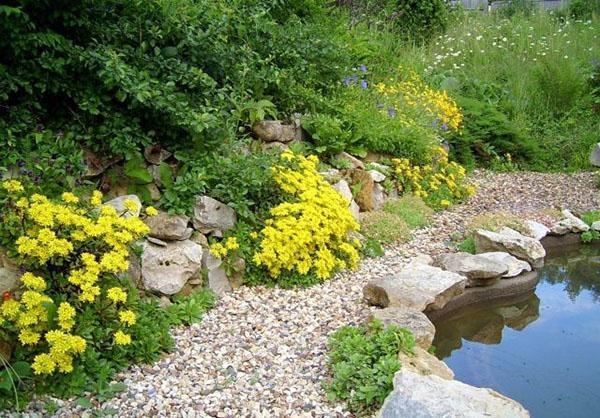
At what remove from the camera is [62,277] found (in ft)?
12.1

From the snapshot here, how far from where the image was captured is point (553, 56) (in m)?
10.8

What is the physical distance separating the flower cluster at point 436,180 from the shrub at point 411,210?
7.6 inches

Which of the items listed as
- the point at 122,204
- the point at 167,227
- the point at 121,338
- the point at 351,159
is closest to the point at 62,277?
the point at 121,338

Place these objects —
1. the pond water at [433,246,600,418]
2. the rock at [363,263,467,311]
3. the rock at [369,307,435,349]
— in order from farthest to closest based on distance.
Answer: the rock at [363,263,467,311]
the pond water at [433,246,600,418]
the rock at [369,307,435,349]

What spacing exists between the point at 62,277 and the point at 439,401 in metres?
2.19

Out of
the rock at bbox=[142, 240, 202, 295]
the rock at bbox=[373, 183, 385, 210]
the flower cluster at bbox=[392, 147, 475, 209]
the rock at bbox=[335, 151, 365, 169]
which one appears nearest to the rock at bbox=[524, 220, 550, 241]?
the flower cluster at bbox=[392, 147, 475, 209]

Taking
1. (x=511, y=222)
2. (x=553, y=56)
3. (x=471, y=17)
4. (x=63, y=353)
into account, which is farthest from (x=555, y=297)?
(x=471, y=17)

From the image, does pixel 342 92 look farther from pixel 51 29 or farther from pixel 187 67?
pixel 51 29

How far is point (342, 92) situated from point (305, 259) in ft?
9.92

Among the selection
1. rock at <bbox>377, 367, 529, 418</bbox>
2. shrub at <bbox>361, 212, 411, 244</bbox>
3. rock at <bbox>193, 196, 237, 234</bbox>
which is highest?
rock at <bbox>377, 367, 529, 418</bbox>

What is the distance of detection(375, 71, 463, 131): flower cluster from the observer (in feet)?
26.1

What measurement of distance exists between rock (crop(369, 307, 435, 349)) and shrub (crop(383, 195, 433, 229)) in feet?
7.47

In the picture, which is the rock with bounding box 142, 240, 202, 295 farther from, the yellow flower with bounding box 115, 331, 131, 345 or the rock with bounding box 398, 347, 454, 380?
the rock with bounding box 398, 347, 454, 380

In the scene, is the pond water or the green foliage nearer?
the green foliage
